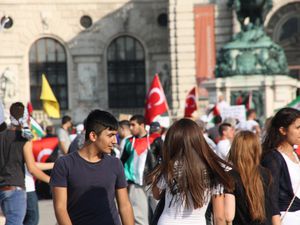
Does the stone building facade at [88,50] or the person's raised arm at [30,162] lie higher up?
the stone building facade at [88,50]

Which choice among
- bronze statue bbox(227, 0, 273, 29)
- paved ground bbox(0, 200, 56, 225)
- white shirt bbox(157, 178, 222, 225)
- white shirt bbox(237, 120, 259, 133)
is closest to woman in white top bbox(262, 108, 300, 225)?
white shirt bbox(157, 178, 222, 225)

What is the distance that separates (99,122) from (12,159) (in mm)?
Answer: 2873

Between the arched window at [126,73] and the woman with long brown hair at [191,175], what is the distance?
4241 cm

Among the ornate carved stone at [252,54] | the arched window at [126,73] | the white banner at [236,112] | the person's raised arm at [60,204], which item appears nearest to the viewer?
the person's raised arm at [60,204]

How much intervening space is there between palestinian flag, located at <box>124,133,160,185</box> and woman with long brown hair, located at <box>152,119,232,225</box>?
7135 mm

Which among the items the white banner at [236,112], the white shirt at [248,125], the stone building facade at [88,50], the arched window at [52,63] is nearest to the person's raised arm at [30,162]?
the white shirt at [248,125]

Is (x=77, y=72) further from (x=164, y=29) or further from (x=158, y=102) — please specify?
(x=158, y=102)

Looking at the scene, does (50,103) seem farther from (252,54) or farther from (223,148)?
(223,148)

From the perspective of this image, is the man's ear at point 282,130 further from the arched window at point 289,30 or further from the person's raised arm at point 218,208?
the arched window at point 289,30

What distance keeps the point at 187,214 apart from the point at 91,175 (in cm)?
95

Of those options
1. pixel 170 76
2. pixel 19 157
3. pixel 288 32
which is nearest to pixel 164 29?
pixel 170 76

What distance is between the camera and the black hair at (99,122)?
7555 millimetres

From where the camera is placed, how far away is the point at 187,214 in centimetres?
682

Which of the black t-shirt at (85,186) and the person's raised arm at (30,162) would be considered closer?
the black t-shirt at (85,186)
